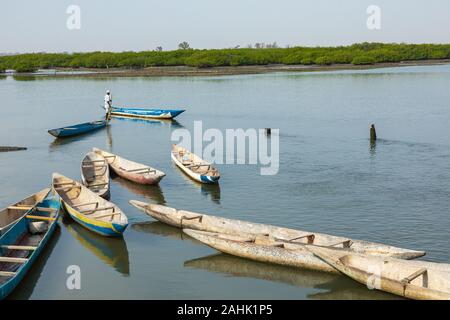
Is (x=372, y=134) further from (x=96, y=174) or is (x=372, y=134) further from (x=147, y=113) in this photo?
(x=147, y=113)

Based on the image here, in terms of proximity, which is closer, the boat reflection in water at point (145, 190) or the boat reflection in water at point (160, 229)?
the boat reflection in water at point (160, 229)

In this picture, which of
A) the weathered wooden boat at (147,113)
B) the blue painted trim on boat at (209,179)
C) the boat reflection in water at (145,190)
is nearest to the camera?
the boat reflection in water at (145,190)

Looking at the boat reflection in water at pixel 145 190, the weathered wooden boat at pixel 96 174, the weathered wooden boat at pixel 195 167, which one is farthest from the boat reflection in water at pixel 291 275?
the weathered wooden boat at pixel 195 167

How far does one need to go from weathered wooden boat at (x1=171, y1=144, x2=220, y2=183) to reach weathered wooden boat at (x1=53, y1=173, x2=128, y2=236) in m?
4.71

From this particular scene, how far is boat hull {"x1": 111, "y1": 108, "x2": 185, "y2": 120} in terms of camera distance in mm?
40188

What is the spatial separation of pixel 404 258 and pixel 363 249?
99cm

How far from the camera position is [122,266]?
46.8ft

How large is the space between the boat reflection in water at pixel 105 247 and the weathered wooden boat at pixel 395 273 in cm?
503

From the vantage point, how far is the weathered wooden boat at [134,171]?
68.8 feet

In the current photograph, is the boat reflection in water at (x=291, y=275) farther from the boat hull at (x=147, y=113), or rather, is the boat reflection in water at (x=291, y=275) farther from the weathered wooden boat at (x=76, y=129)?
the boat hull at (x=147, y=113)

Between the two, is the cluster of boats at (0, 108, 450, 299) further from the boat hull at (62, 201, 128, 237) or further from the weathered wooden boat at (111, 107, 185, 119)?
the weathered wooden boat at (111, 107, 185, 119)

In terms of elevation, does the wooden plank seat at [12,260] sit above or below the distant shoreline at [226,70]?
below

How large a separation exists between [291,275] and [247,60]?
10358 centimetres

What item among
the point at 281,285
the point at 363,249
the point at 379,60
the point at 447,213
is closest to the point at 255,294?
the point at 281,285
